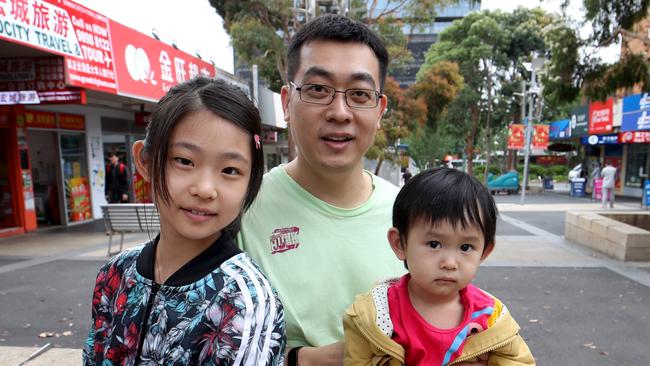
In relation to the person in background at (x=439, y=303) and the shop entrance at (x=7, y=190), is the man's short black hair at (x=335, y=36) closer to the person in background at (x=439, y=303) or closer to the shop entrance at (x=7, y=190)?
the person in background at (x=439, y=303)

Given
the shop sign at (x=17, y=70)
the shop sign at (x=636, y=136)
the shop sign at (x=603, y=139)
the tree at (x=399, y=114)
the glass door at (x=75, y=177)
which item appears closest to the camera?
the shop sign at (x=17, y=70)

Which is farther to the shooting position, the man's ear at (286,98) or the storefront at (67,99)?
the storefront at (67,99)

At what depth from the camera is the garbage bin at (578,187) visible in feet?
71.4

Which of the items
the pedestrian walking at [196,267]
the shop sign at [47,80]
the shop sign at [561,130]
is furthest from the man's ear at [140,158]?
the shop sign at [561,130]

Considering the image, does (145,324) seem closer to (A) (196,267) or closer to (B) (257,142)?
(A) (196,267)

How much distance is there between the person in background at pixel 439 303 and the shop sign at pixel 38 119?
1170 centimetres

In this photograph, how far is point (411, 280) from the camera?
1.52 metres

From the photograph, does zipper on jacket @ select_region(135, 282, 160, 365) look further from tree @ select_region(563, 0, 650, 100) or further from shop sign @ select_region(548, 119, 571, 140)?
shop sign @ select_region(548, 119, 571, 140)

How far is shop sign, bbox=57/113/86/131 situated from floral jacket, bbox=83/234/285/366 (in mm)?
12093

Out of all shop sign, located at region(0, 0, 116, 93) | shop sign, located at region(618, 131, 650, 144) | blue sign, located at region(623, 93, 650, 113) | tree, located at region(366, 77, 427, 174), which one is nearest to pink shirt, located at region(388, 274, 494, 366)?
shop sign, located at region(0, 0, 116, 93)

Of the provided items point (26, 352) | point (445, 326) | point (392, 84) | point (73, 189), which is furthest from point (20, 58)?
point (392, 84)

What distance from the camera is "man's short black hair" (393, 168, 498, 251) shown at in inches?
55.2

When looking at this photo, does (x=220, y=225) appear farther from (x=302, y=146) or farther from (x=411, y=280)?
(x=411, y=280)

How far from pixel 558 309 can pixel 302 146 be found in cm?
489
